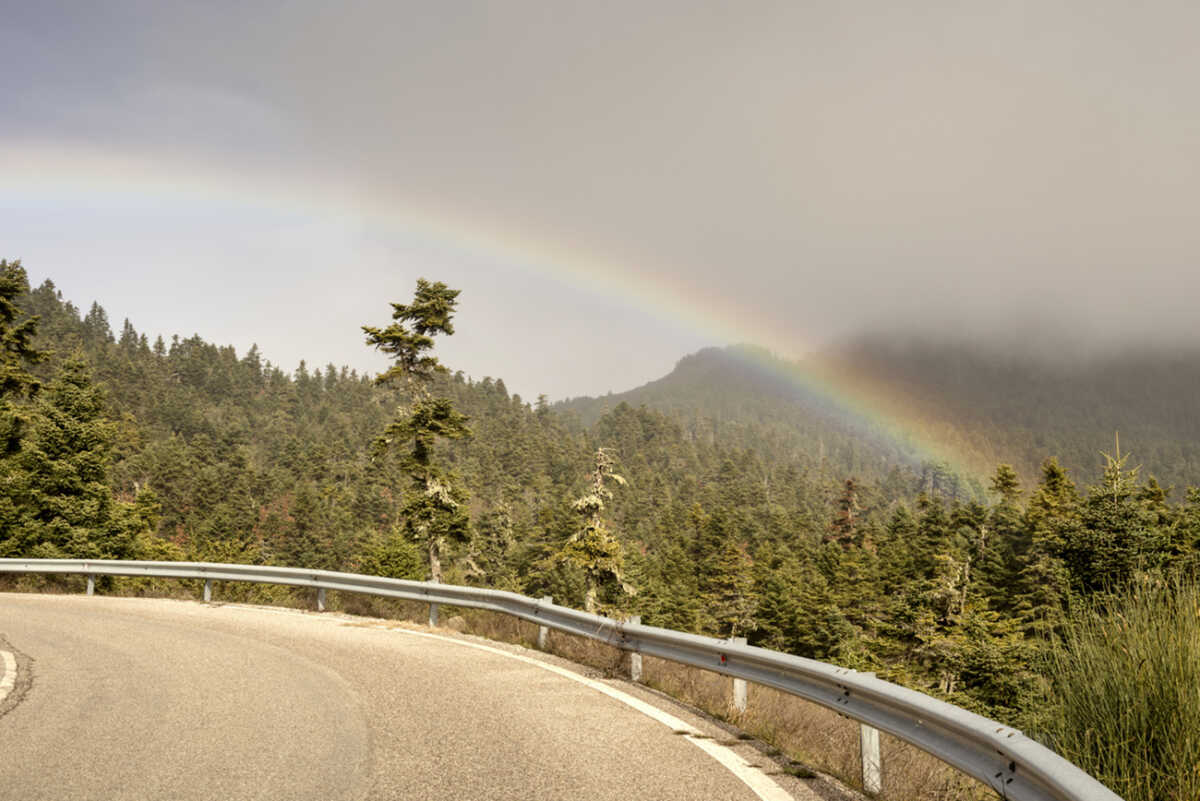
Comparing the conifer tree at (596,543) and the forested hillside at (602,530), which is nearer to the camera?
the forested hillside at (602,530)

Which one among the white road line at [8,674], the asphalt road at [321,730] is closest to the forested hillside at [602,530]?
the asphalt road at [321,730]

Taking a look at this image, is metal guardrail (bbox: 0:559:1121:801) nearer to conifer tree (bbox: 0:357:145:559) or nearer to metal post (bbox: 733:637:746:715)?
metal post (bbox: 733:637:746:715)

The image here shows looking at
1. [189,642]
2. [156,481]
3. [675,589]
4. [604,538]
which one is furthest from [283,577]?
[156,481]

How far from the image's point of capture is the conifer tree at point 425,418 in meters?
27.5

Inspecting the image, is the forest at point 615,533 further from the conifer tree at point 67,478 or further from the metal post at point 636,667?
the metal post at point 636,667

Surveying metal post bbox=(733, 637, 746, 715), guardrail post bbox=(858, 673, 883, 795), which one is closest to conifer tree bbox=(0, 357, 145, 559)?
metal post bbox=(733, 637, 746, 715)

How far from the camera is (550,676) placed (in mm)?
7754

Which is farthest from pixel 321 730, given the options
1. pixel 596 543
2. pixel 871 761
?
pixel 596 543

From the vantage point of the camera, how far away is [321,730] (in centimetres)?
547

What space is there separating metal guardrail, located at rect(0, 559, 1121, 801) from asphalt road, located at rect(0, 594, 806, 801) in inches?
32.8

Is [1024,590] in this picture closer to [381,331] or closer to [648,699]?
[381,331]

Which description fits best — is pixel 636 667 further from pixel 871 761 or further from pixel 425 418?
pixel 425 418

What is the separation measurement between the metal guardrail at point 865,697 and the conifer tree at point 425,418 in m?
16.3

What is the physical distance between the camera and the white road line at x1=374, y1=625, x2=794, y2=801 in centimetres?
435
